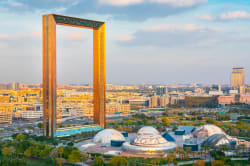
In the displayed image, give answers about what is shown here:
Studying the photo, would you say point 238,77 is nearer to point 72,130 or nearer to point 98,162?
point 72,130

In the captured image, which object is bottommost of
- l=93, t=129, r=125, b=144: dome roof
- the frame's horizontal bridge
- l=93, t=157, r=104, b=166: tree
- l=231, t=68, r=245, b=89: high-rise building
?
l=93, t=157, r=104, b=166: tree

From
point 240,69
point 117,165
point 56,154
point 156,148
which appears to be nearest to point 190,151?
point 156,148

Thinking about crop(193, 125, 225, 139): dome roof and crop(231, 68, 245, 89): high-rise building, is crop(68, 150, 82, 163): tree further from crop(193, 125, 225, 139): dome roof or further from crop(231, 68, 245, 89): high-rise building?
crop(231, 68, 245, 89): high-rise building

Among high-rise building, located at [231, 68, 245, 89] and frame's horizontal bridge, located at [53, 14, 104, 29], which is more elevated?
frame's horizontal bridge, located at [53, 14, 104, 29]

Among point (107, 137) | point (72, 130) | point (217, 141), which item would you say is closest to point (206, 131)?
point (217, 141)

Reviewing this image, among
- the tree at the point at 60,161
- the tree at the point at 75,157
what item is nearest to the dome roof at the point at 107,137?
the tree at the point at 75,157

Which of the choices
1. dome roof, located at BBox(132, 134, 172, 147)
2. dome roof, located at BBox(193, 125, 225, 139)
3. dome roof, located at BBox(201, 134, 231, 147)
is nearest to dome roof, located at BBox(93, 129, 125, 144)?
dome roof, located at BBox(132, 134, 172, 147)

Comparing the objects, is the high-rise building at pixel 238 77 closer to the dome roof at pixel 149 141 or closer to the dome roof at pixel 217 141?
the dome roof at pixel 217 141
